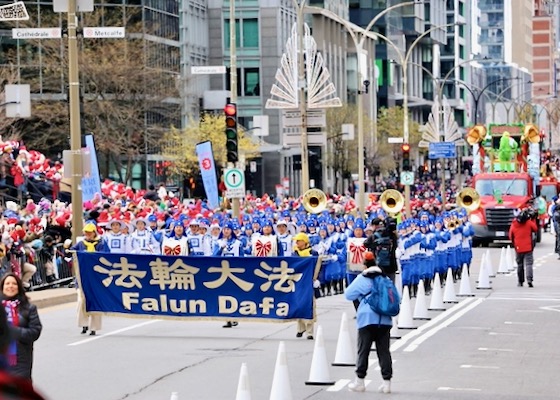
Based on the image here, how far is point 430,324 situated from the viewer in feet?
79.5

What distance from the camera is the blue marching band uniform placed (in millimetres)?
24062

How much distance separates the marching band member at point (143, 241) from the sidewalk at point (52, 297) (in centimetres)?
259

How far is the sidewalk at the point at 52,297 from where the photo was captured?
26.2 m

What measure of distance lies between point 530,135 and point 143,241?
34632 millimetres

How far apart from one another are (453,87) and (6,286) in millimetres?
160412

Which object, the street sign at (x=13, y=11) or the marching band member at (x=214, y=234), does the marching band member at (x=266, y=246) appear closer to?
the marching band member at (x=214, y=234)

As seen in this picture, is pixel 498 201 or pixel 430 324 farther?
pixel 498 201

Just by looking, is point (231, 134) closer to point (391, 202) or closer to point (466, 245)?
point (391, 202)

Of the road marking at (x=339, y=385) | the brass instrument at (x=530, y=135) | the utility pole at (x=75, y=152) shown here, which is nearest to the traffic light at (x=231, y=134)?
the utility pole at (x=75, y=152)

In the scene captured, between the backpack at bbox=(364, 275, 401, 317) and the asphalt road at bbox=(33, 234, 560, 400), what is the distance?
850 millimetres

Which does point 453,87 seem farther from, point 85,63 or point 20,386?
point 20,386

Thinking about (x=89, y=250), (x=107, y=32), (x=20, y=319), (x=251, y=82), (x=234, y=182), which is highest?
(x=251, y=82)

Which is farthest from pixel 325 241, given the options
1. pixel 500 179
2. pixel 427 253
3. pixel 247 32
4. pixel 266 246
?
pixel 247 32

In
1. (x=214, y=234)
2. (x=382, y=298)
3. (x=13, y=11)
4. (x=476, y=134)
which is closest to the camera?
(x=382, y=298)
